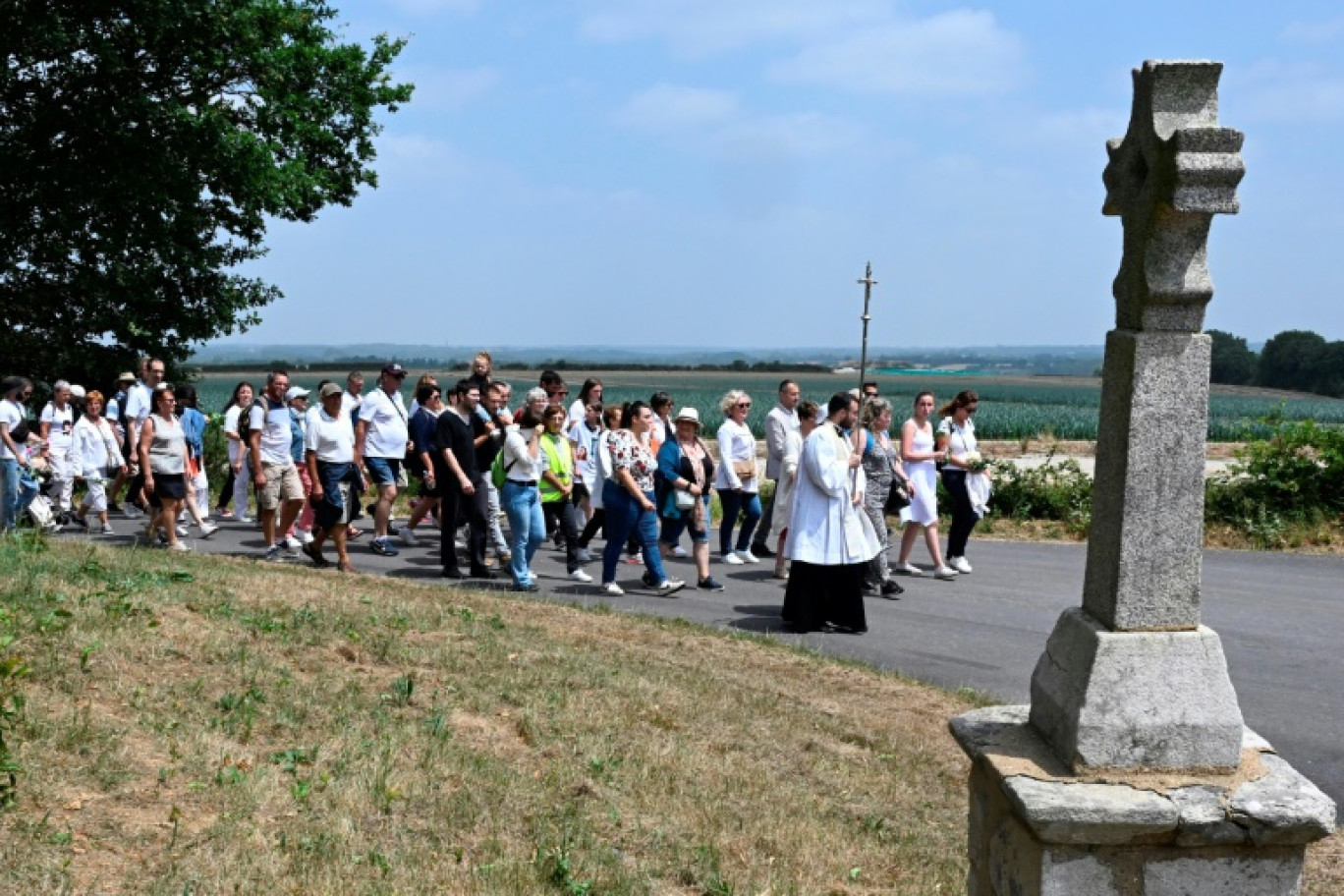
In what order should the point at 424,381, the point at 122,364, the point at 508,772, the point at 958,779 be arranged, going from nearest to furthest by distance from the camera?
the point at 508,772, the point at 958,779, the point at 424,381, the point at 122,364

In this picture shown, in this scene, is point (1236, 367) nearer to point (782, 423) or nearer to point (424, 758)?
point (782, 423)

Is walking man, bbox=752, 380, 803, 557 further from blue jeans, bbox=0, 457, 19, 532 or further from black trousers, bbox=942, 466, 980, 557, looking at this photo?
blue jeans, bbox=0, 457, 19, 532

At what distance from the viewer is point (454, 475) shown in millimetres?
12539

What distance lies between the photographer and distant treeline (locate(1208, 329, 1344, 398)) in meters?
101

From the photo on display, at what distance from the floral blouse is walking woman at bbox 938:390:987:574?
3.46 m

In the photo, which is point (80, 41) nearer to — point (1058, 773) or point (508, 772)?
point (508, 772)

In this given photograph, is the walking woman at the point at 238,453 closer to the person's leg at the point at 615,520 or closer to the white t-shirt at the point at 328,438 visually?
the white t-shirt at the point at 328,438

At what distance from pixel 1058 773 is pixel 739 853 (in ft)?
7.21

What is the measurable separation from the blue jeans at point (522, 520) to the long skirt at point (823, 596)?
8.17 ft

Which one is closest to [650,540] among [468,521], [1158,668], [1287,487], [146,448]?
[468,521]

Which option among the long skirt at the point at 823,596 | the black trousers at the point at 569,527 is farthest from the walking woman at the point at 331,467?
the long skirt at the point at 823,596

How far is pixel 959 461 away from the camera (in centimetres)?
1409

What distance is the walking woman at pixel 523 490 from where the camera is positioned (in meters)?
12.0

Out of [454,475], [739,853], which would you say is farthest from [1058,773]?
[454,475]
